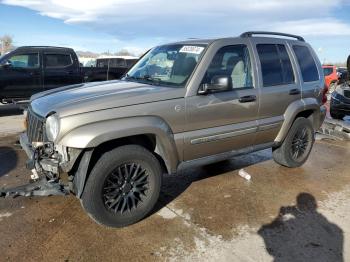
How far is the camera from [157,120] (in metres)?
3.87

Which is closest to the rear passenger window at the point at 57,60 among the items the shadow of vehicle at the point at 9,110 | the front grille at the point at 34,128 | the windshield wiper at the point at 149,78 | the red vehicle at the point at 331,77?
the shadow of vehicle at the point at 9,110

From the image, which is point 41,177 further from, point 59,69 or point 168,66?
point 59,69

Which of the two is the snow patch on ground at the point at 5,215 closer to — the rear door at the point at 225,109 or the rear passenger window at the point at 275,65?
the rear door at the point at 225,109

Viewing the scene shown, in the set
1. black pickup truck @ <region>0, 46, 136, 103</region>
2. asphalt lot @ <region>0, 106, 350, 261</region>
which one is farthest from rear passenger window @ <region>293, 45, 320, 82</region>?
black pickup truck @ <region>0, 46, 136, 103</region>

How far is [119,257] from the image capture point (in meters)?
3.33

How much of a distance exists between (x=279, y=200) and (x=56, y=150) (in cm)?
278

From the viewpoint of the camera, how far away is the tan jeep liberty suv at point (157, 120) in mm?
3568

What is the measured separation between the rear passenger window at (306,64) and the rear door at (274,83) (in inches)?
8.8

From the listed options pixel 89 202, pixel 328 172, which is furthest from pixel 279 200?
pixel 89 202

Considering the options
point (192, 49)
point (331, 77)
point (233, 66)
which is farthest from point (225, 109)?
point (331, 77)

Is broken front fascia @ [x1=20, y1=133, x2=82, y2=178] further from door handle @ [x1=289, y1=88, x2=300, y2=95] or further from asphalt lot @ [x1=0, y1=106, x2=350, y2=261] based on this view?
door handle @ [x1=289, y1=88, x2=300, y2=95]

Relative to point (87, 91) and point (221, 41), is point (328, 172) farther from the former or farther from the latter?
point (87, 91)

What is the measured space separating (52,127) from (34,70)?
821 centimetres

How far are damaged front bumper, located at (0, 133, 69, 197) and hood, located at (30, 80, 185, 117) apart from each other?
43 centimetres
